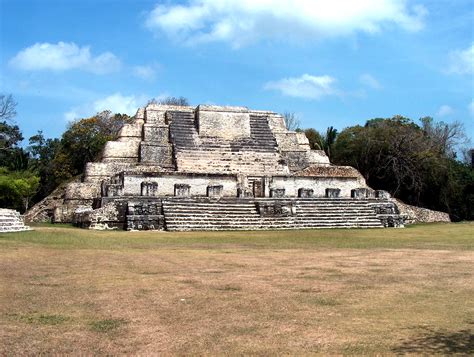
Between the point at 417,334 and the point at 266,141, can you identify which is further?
the point at 266,141

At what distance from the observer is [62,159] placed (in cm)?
3478

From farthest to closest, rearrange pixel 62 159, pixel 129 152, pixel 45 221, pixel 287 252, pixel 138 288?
1. pixel 62 159
2. pixel 129 152
3. pixel 45 221
4. pixel 287 252
5. pixel 138 288

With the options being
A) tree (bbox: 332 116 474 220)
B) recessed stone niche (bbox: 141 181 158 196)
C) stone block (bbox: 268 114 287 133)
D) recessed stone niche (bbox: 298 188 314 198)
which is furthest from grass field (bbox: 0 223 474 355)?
tree (bbox: 332 116 474 220)

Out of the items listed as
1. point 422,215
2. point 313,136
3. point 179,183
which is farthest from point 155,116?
point 313,136

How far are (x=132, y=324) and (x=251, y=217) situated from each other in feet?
46.1

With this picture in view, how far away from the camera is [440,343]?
413cm

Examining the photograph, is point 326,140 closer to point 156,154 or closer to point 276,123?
point 276,123

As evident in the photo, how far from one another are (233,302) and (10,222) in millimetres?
9983

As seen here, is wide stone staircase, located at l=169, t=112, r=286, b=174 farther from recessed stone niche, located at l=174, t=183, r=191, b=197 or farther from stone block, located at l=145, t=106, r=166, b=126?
recessed stone niche, located at l=174, t=183, r=191, b=197

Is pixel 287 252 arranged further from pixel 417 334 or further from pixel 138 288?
pixel 417 334

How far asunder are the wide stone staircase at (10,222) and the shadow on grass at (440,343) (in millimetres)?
11442

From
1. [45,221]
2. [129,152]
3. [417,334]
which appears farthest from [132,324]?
[129,152]

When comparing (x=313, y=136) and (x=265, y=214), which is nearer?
(x=265, y=214)

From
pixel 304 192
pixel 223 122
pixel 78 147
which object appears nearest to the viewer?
pixel 304 192
